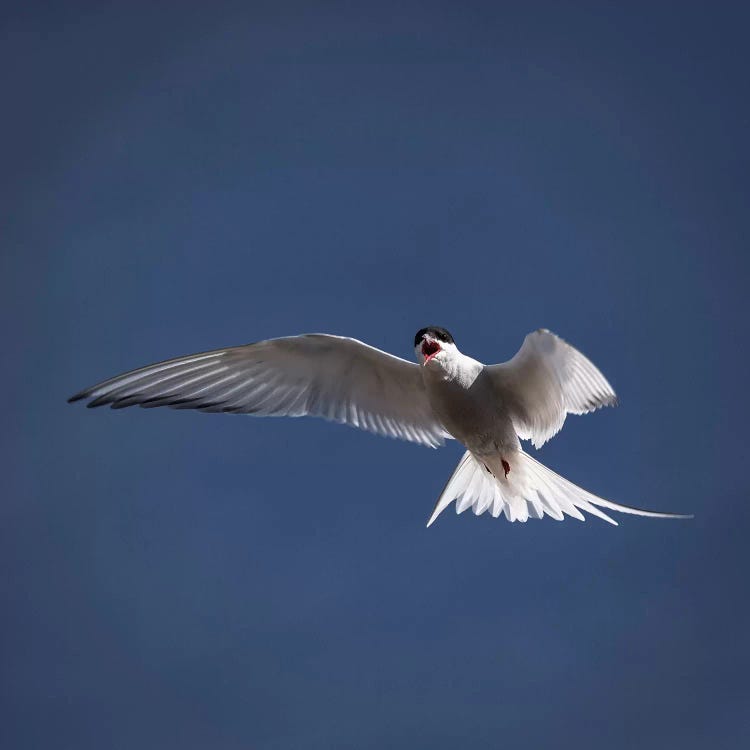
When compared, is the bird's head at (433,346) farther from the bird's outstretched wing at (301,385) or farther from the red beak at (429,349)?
the bird's outstretched wing at (301,385)

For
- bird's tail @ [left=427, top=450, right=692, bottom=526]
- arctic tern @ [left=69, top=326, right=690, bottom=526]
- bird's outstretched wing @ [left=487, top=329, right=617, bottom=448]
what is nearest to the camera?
bird's outstretched wing @ [left=487, top=329, right=617, bottom=448]

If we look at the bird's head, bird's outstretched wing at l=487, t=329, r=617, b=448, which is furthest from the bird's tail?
the bird's head

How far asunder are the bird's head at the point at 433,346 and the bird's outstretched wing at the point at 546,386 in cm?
17

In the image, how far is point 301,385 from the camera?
3.33 metres

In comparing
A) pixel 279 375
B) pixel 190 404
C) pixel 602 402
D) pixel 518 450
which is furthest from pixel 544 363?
pixel 190 404

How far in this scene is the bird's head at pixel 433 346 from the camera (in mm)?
3010

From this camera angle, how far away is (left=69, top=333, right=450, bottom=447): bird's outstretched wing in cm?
303

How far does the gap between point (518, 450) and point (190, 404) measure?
3.85 feet

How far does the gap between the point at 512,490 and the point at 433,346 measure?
663mm

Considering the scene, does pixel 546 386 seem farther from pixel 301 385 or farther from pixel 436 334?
pixel 301 385

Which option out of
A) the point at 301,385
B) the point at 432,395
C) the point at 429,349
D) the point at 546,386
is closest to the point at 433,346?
the point at 429,349

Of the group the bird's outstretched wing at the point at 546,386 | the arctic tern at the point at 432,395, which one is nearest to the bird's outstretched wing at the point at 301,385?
the arctic tern at the point at 432,395

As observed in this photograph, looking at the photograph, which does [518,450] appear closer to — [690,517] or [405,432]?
[405,432]

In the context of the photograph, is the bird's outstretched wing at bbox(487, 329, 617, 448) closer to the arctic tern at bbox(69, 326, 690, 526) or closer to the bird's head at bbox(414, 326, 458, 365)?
the arctic tern at bbox(69, 326, 690, 526)
